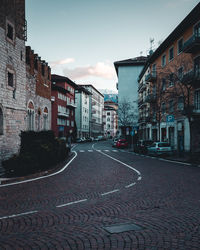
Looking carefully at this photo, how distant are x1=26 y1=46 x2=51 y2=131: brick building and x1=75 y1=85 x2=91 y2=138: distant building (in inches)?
2313

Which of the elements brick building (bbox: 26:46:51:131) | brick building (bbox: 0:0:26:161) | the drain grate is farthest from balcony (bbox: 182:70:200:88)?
the drain grate

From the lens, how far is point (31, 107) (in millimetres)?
22984

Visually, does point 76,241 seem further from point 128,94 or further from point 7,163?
point 128,94

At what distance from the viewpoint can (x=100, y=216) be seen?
6137mm

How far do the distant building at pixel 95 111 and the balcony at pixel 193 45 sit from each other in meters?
79.4

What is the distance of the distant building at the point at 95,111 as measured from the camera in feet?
351

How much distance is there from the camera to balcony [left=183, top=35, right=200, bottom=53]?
2416 cm

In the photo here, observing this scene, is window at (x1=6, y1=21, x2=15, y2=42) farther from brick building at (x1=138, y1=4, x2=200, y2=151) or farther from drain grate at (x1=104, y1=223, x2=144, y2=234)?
drain grate at (x1=104, y1=223, x2=144, y2=234)

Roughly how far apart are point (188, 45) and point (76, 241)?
2420 cm

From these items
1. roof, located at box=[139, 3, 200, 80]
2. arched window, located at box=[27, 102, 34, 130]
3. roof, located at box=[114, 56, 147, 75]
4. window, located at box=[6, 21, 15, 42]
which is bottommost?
arched window, located at box=[27, 102, 34, 130]

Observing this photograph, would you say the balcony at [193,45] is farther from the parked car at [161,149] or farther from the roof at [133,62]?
the roof at [133,62]

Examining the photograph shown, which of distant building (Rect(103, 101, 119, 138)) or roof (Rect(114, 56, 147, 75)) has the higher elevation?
roof (Rect(114, 56, 147, 75))

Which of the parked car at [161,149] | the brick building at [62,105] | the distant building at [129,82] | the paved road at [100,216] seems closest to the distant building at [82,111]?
the brick building at [62,105]

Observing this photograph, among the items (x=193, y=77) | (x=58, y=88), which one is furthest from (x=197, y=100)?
(x=58, y=88)
